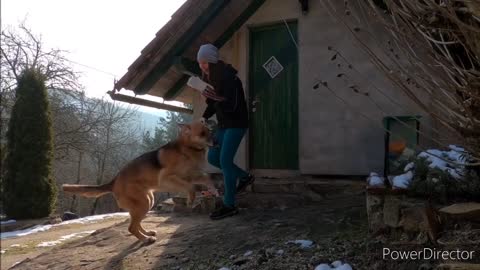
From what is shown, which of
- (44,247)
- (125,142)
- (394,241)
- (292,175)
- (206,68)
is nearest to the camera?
(394,241)

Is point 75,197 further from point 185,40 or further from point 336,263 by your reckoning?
point 336,263

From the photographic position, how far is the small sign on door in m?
7.88

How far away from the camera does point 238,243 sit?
468 cm

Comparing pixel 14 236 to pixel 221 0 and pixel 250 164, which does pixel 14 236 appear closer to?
pixel 250 164

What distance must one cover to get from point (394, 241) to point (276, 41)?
4859mm

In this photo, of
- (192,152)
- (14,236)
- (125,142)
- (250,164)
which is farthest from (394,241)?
(125,142)

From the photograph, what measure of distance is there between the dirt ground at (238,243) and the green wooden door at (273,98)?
1763mm

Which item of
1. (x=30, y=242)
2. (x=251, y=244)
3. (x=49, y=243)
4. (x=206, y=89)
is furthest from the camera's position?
(x=30, y=242)

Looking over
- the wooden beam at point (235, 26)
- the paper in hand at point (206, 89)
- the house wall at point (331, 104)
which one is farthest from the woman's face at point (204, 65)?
the house wall at point (331, 104)

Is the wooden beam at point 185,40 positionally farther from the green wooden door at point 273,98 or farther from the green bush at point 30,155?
the green bush at point 30,155

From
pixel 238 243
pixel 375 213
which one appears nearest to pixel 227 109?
pixel 238 243

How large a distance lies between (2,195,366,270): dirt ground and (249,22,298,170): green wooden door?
1.76 meters

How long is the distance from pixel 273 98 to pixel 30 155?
10.4 metres

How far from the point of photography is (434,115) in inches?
104
